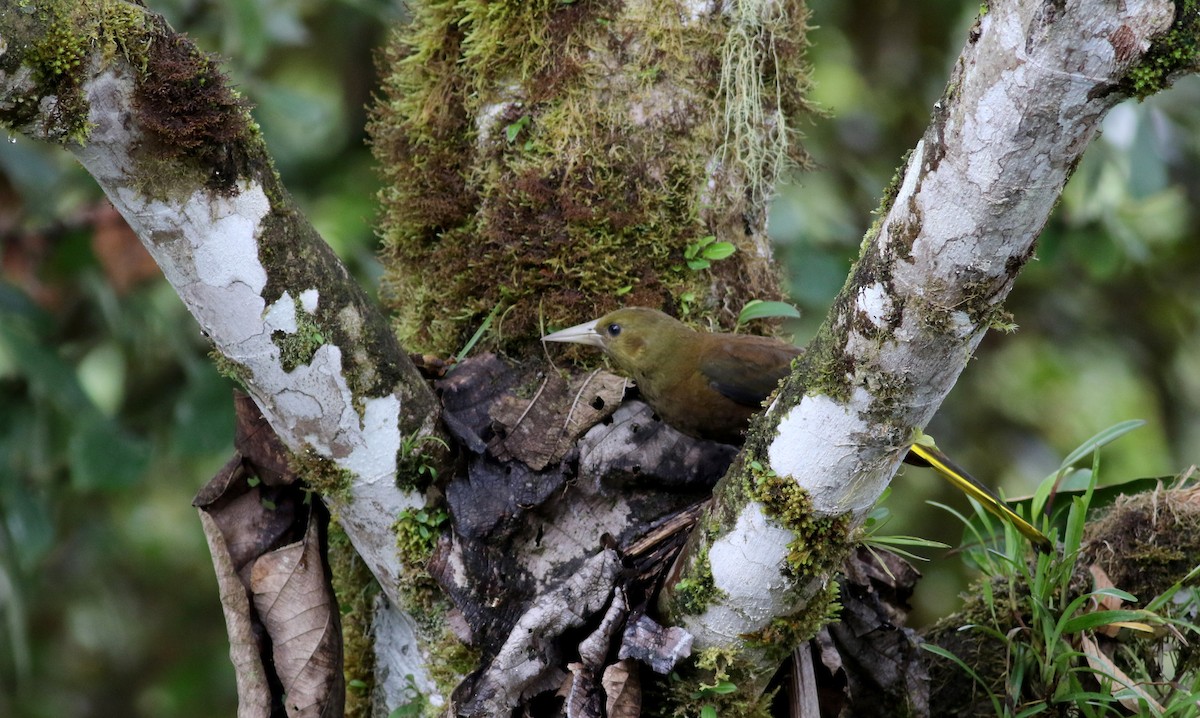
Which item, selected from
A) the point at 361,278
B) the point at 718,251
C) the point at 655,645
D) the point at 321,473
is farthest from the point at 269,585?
the point at 361,278

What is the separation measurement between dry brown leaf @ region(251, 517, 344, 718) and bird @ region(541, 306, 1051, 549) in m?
0.84

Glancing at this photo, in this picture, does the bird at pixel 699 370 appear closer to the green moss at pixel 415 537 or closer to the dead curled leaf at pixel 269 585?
the green moss at pixel 415 537

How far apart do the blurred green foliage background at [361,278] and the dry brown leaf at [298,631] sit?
67.0 inches

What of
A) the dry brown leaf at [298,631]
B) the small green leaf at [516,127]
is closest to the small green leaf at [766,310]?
the small green leaf at [516,127]

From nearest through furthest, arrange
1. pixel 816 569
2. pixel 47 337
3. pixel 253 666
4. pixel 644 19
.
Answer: pixel 816 569, pixel 253 666, pixel 644 19, pixel 47 337

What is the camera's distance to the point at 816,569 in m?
2.17

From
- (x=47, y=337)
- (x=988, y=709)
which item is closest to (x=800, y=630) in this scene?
(x=988, y=709)

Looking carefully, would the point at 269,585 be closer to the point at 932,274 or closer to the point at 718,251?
the point at 718,251

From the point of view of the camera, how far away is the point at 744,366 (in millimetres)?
3150

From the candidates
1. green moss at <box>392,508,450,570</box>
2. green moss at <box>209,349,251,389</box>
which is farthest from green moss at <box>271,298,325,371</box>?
green moss at <box>392,508,450,570</box>

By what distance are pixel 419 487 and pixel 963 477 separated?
1316 mm

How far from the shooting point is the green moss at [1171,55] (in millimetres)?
1513

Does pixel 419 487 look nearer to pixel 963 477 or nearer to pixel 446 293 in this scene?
pixel 446 293

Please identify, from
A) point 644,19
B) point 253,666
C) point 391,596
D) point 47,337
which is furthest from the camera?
point 47,337
